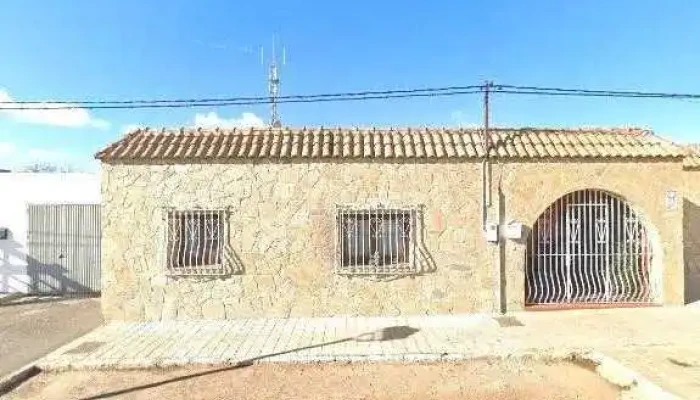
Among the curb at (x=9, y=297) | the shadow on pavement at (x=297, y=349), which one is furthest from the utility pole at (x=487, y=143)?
the curb at (x=9, y=297)

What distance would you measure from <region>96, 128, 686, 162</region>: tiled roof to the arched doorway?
1075 mm

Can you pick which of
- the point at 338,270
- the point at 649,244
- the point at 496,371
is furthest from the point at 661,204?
the point at 338,270

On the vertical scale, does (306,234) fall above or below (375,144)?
below

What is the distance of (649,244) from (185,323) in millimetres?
9038

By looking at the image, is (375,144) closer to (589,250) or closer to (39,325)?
(589,250)

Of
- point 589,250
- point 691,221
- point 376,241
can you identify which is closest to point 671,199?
point 589,250

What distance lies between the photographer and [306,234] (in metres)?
9.14

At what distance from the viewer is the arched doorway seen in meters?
9.62

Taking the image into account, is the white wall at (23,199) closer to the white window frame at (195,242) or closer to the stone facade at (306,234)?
the stone facade at (306,234)

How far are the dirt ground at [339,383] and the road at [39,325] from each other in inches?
49.9

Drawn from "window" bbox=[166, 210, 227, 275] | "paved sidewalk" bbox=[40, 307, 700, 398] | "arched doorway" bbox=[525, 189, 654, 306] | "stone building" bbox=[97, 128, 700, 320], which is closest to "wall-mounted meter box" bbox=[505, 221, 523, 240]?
"stone building" bbox=[97, 128, 700, 320]

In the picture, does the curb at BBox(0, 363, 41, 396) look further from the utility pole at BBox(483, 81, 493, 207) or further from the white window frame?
the utility pole at BBox(483, 81, 493, 207)

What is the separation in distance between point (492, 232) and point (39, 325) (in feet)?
28.5

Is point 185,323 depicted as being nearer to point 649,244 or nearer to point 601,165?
point 601,165
